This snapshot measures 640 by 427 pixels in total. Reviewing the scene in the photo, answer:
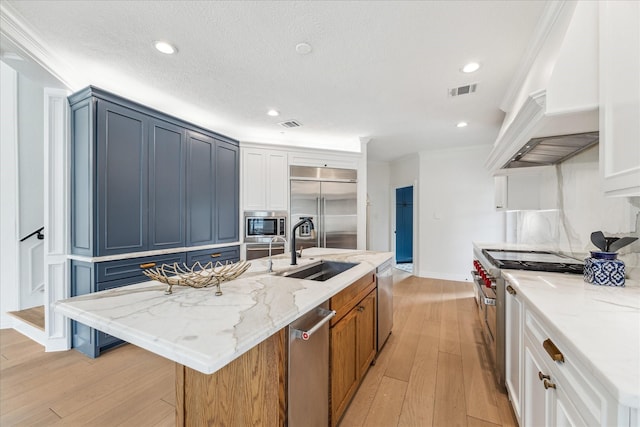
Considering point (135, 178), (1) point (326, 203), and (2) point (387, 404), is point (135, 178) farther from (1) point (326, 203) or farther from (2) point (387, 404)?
(2) point (387, 404)

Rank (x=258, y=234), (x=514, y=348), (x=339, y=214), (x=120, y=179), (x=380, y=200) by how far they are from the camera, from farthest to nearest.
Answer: (x=380, y=200), (x=339, y=214), (x=258, y=234), (x=120, y=179), (x=514, y=348)

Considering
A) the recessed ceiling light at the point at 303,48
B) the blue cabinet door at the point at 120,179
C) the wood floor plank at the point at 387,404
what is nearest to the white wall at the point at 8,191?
the blue cabinet door at the point at 120,179

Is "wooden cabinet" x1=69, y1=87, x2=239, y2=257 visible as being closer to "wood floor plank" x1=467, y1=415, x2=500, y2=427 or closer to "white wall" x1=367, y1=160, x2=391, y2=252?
"wood floor plank" x1=467, y1=415, x2=500, y2=427

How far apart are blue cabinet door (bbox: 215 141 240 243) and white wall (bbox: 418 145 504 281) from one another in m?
3.72

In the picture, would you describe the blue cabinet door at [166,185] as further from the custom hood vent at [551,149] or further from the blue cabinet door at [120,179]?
the custom hood vent at [551,149]

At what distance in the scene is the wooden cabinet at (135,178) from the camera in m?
2.38

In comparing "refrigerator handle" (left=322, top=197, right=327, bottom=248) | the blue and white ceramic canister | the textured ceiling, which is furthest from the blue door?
the blue and white ceramic canister

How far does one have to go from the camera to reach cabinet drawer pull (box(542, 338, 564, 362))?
35.7 inches

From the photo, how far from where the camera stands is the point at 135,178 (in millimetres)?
2658

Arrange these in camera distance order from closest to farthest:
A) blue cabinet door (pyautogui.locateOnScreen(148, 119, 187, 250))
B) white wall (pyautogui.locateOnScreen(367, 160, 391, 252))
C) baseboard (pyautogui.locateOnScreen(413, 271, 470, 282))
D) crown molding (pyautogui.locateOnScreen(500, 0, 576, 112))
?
1. crown molding (pyautogui.locateOnScreen(500, 0, 576, 112))
2. blue cabinet door (pyautogui.locateOnScreen(148, 119, 187, 250))
3. baseboard (pyautogui.locateOnScreen(413, 271, 470, 282))
4. white wall (pyautogui.locateOnScreen(367, 160, 391, 252))

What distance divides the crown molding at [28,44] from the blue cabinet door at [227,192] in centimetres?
164

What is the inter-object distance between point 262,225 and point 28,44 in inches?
116

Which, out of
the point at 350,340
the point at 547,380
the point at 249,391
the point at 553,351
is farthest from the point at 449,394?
the point at 249,391

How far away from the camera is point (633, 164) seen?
3.26 ft
